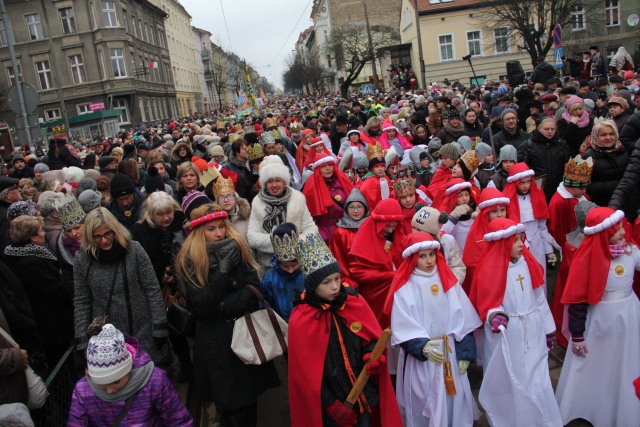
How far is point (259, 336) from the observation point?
12.9 ft

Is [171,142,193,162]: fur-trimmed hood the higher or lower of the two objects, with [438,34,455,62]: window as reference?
lower

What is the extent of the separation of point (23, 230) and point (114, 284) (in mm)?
1116

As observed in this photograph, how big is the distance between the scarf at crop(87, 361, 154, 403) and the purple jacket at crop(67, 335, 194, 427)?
0.03m

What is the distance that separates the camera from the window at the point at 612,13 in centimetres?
3604

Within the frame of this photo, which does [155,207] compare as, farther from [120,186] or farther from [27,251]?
[27,251]

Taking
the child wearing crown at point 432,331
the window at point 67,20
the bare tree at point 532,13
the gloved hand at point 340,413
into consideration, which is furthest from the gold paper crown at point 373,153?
the window at point 67,20

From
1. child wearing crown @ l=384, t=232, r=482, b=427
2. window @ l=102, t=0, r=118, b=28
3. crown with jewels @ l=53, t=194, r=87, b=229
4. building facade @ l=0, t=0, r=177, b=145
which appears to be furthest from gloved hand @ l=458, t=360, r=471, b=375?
window @ l=102, t=0, r=118, b=28

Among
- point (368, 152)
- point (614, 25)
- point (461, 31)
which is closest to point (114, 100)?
point (461, 31)

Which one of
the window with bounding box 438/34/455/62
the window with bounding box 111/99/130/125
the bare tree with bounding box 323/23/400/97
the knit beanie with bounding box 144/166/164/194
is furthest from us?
the window with bounding box 111/99/130/125

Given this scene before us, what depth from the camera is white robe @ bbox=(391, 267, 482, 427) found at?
3924 mm

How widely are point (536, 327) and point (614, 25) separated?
40131mm

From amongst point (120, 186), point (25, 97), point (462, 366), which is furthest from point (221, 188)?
point (25, 97)

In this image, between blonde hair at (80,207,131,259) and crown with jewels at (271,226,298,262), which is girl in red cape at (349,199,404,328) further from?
blonde hair at (80,207,131,259)

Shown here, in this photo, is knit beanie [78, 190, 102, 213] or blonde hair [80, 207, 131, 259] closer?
blonde hair [80, 207, 131, 259]
